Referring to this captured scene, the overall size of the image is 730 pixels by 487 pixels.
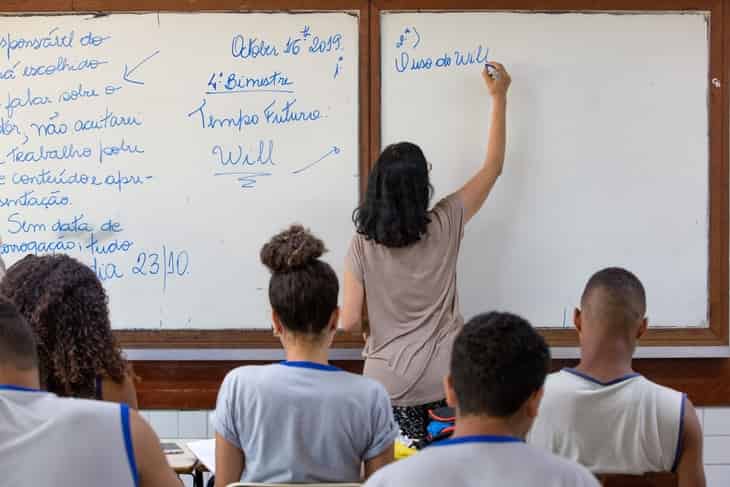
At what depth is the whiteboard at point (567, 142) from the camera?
11.2 ft

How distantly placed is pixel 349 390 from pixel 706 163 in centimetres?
211

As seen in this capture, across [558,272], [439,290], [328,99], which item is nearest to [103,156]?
[328,99]

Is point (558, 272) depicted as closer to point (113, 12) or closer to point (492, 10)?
point (492, 10)

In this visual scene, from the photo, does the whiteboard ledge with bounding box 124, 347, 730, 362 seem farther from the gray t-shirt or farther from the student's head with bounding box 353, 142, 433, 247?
the gray t-shirt

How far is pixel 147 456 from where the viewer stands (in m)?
1.65

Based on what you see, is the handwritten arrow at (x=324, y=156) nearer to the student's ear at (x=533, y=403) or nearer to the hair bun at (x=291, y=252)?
the hair bun at (x=291, y=252)

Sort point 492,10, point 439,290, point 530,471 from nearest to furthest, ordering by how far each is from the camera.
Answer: point 530,471 → point 439,290 → point 492,10

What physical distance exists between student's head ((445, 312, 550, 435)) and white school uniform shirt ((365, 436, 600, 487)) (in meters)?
0.08

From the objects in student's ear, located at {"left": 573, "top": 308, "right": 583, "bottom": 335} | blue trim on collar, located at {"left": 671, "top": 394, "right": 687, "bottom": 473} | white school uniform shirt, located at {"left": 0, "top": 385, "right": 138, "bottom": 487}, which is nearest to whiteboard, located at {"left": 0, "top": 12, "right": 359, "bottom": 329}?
student's ear, located at {"left": 573, "top": 308, "right": 583, "bottom": 335}

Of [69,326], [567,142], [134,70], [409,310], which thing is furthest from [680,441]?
[134,70]

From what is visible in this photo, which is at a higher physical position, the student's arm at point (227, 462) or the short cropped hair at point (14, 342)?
the short cropped hair at point (14, 342)

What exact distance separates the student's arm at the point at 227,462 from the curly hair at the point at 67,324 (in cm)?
32

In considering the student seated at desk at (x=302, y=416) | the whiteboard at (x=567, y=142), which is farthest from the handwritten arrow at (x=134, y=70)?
the student seated at desk at (x=302, y=416)

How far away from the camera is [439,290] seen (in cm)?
290
